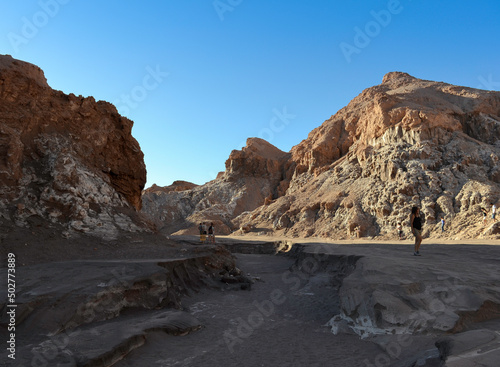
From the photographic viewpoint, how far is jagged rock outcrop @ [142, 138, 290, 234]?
152 ft

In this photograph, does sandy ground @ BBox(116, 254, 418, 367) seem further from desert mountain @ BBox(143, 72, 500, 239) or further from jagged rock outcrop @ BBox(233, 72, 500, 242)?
desert mountain @ BBox(143, 72, 500, 239)

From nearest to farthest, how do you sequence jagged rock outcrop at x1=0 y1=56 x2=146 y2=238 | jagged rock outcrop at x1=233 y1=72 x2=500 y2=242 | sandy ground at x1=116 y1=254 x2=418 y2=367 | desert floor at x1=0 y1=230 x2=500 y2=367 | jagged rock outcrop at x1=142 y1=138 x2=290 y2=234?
desert floor at x1=0 y1=230 x2=500 y2=367 → sandy ground at x1=116 y1=254 x2=418 y2=367 → jagged rock outcrop at x1=0 y1=56 x2=146 y2=238 → jagged rock outcrop at x1=233 y1=72 x2=500 y2=242 → jagged rock outcrop at x1=142 y1=138 x2=290 y2=234

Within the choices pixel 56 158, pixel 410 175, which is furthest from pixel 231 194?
pixel 56 158

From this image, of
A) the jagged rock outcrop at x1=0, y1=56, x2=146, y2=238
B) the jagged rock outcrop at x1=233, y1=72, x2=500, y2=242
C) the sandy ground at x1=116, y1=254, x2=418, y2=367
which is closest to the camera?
the sandy ground at x1=116, y1=254, x2=418, y2=367

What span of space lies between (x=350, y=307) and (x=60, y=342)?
4406 mm

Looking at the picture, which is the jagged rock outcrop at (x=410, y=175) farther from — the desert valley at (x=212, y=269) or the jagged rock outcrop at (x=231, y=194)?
the jagged rock outcrop at (x=231, y=194)

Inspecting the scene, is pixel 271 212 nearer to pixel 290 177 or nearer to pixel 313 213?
pixel 313 213

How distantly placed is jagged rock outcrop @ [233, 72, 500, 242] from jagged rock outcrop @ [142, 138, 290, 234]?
10066mm

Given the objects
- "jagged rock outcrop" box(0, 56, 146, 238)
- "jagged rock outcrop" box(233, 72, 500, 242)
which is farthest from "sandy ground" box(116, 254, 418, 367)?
"jagged rock outcrop" box(233, 72, 500, 242)

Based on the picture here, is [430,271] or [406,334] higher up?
[430,271]

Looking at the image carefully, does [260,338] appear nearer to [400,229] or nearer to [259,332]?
[259,332]

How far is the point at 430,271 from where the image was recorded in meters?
6.25

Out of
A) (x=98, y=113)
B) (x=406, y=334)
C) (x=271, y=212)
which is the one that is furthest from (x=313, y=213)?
(x=406, y=334)

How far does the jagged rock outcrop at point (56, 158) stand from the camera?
33.0 feet
